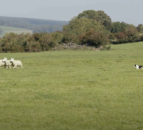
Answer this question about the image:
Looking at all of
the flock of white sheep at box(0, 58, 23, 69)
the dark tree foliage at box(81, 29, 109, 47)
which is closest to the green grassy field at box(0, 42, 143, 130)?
the flock of white sheep at box(0, 58, 23, 69)

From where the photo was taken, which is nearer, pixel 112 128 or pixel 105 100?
pixel 112 128

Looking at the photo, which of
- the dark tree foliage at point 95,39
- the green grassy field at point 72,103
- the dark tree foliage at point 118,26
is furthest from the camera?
the dark tree foliage at point 118,26

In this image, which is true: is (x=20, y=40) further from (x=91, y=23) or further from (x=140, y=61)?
(x=91, y=23)

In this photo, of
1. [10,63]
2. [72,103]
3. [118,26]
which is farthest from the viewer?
[118,26]

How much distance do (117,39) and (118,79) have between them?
5420 centimetres

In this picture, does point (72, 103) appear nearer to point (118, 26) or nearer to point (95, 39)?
point (95, 39)

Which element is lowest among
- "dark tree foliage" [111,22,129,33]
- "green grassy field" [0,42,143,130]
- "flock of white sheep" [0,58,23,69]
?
"green grassy field" [0,42,143,130]

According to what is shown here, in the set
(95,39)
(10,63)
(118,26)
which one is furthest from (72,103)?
(118,26)

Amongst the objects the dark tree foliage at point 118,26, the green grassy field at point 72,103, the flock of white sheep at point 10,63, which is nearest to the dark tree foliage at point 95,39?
the flock of white sheep at point 10,63

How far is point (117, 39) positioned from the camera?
70.9m

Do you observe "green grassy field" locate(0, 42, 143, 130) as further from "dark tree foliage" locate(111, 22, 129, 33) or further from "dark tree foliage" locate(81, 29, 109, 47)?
"dark tree foliage" locate(111, 22, 129, 33)

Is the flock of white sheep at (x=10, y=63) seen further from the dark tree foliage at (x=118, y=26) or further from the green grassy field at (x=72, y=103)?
the dark tree foliage at (x=118, y=26)

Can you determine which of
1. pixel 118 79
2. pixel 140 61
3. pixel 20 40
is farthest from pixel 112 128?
pixel 20 40

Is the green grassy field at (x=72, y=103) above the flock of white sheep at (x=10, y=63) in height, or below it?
below
